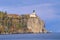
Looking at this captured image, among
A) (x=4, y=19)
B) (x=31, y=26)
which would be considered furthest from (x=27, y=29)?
(x=4, y=19)

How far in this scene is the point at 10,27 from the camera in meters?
164

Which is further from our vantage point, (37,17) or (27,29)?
(37,17)

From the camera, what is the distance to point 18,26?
563 ft

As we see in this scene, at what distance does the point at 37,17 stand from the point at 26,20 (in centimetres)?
1023

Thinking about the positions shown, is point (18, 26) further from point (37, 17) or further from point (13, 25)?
point (37, 17)

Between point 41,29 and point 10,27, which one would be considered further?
point 41,29

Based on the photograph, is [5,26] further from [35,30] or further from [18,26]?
[35,30]

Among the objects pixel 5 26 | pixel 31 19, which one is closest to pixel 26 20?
pixel 31 19

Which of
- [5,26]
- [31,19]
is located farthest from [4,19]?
[31,19]

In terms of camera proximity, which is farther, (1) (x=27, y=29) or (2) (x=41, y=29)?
(2) (x=41, y=29)

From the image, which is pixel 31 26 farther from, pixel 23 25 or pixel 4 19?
pixel 4 19

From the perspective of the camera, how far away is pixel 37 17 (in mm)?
181000

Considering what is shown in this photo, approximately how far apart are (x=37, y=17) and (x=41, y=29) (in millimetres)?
8356

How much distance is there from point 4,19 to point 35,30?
66.6ft
